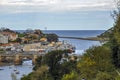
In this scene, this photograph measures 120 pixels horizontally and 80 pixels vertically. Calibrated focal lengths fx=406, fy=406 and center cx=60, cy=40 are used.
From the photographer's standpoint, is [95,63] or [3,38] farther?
[3,38]

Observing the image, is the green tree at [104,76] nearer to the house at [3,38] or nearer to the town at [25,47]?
the town at [25,47]

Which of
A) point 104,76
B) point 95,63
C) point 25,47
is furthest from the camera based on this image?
point 25,47

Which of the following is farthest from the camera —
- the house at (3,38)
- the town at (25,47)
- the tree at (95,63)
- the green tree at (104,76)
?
the house at (3,38)

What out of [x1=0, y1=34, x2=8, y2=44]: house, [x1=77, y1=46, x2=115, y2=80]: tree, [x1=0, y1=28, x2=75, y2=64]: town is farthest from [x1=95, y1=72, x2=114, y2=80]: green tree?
[x1=0, y1=34, x2=8, y2=44]: house

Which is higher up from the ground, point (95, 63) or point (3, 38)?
point (95, 63)

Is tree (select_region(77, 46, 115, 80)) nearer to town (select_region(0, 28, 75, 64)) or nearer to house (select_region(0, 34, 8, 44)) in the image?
town (select_region(0, 28, 75, 64))

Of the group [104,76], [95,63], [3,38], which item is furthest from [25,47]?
[104,76]

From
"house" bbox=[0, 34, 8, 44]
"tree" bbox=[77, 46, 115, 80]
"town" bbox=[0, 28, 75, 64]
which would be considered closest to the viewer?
"tree" bbox=[77, 46, 115, 80]

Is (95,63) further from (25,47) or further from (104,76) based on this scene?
(25,47)

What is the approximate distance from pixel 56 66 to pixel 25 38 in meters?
68.1

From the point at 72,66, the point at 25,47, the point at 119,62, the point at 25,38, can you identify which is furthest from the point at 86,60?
the point at 25,38

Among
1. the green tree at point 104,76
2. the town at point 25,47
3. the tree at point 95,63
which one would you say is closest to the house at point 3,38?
the town at point 25,47

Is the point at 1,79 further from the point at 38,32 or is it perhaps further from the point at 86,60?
the point at 38,32

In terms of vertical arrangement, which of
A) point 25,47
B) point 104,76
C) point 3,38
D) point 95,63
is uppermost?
point 95,63
